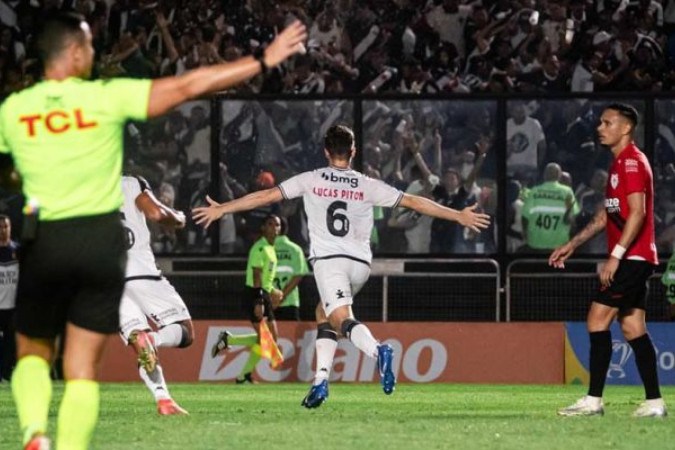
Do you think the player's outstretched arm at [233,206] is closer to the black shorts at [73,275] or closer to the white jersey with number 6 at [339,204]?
the white jersey with number 6 at [339,204]

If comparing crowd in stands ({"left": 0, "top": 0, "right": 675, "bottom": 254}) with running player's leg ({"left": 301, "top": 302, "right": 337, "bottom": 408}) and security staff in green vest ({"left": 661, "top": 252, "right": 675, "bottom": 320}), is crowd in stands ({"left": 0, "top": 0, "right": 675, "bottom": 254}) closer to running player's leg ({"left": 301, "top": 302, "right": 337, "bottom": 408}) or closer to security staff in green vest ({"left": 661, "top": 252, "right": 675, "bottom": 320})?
security staff in green vest ({"left": 661, "top": 252, "right": 675, "bottom": 320})

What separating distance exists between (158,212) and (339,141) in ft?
6.27

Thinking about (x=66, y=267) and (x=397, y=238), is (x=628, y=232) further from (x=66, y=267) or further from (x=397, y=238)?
(x=397, y=238)

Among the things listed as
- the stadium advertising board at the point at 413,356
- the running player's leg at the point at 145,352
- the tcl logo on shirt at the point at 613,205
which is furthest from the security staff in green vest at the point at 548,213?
the running player's leg at the point at 145,352

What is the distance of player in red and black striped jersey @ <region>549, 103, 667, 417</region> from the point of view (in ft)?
40.9

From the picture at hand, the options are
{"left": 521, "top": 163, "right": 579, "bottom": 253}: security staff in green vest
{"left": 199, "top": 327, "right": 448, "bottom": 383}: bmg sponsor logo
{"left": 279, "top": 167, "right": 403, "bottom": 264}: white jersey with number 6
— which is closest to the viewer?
{"left": 279, "top": 167, "right": 403, "bottom": 264}: white jersey with number 6

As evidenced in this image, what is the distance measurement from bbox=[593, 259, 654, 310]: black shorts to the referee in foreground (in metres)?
5.53

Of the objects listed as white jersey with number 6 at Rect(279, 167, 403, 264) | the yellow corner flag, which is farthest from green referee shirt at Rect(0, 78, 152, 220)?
the yellow corner flag

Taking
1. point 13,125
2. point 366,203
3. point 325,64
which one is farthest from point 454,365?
point 13,125

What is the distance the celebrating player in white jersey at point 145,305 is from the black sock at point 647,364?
349cm

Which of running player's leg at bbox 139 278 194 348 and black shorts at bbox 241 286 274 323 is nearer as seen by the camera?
running player's leg at bbox 139 278 194 348

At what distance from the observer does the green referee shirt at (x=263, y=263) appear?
21.2 meters

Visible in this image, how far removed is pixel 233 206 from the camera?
42.9ft

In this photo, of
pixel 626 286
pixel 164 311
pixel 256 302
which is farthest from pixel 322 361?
pixel 256 302
